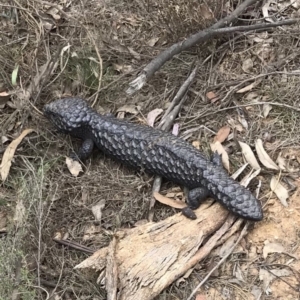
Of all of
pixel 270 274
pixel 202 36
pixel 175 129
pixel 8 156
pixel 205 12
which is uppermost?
pixel 8 156

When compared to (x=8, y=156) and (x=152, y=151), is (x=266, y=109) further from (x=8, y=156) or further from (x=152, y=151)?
(x=8, y=156)

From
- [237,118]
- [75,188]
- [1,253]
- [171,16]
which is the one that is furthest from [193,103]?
[1,253]

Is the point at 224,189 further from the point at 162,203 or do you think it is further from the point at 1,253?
the point at 1,253

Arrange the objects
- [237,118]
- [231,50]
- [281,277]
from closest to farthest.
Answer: [281,277]
[237,118]
[231,50]

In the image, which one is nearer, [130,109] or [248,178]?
[248,178]

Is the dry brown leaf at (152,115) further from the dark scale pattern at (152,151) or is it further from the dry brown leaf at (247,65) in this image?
the dry brown leaf at (247,65)

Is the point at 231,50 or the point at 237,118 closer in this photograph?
the point at 237,118

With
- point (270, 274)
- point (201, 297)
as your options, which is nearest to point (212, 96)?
point (270, 274)

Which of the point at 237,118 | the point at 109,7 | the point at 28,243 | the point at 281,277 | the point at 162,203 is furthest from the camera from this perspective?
the point at 109,7
